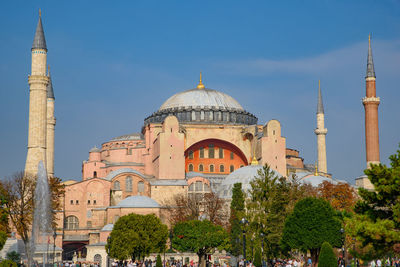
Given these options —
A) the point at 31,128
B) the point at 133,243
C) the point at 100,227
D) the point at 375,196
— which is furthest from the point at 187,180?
the point at 375,196

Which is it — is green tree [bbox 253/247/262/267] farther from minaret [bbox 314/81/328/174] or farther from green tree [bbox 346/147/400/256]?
minaret [bbox 314/81/328/174]

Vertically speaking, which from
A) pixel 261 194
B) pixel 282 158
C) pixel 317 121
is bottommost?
pixel 261 194

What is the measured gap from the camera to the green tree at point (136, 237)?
3609 centimetres

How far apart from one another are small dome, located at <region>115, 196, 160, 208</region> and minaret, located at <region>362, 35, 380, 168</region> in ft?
55.4

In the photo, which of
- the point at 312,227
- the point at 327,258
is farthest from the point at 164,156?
the point at 327,258

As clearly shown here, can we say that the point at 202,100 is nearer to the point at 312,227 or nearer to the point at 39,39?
the point at 39,39

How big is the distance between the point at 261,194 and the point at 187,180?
19.2 meters

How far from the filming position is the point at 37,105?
1918 inches

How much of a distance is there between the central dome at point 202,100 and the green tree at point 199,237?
81.9 feet

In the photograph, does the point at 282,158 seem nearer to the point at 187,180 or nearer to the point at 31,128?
the point at 187,180

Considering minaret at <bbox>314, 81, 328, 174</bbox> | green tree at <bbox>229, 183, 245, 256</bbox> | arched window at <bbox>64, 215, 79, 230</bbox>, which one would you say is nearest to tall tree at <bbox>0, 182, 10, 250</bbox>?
green tree at <bbox>229, 183, 245, 256</bbox>

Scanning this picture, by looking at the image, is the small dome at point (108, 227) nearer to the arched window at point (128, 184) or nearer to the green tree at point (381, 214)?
the arched window at point (128, 184)

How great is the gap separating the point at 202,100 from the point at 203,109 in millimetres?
1777

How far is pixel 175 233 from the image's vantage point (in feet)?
130
